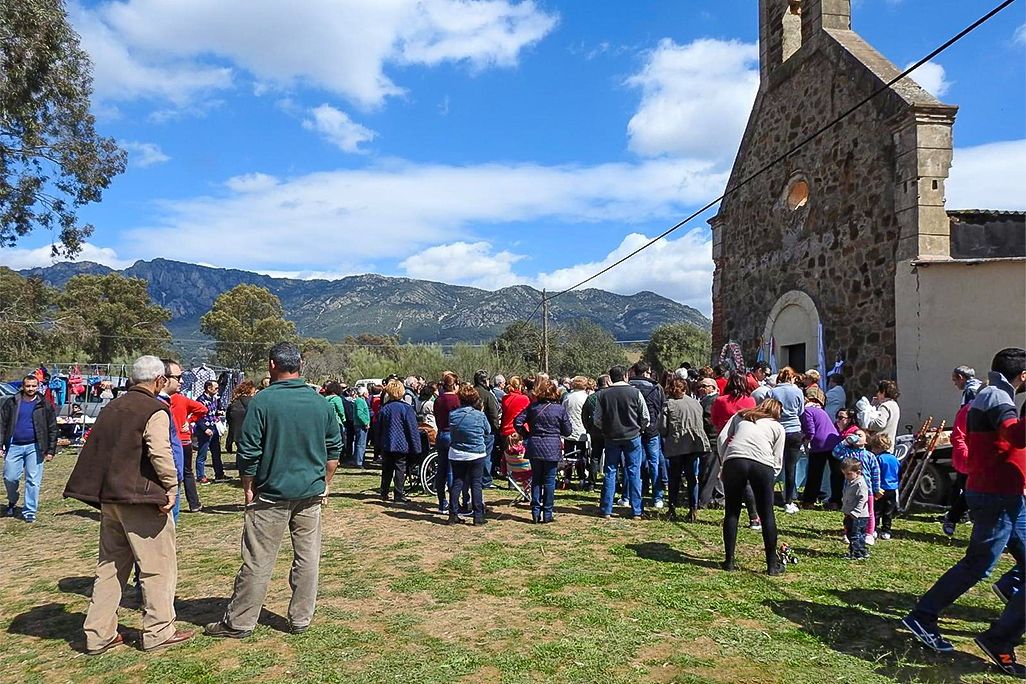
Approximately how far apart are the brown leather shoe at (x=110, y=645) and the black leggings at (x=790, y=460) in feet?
23.5

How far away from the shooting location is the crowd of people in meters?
4.53

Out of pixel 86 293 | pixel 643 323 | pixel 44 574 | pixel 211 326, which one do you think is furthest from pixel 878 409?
pixel 643 323

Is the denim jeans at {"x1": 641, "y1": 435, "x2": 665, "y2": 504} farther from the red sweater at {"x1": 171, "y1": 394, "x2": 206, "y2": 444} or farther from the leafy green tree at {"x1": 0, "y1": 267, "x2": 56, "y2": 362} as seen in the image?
the leafy green tree at {"x1": 0, "y1": 267, "x2": 56, "y2": 362}

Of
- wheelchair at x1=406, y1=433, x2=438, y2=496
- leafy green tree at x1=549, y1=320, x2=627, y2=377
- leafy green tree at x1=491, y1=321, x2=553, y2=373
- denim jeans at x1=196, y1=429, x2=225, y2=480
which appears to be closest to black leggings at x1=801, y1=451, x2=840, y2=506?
wheelchair at x1=406, y1=433, x2=438, y2=496

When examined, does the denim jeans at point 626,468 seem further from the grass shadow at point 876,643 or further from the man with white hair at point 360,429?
the man with white hair at point 360,429

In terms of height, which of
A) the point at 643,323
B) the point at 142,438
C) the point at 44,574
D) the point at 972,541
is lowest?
the point at 44,574

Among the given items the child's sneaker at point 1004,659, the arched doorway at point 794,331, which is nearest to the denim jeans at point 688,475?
the child's sneaker at point 1004,659

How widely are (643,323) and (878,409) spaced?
18479 cm

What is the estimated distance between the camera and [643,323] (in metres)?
190

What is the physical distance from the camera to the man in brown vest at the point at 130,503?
4594mm

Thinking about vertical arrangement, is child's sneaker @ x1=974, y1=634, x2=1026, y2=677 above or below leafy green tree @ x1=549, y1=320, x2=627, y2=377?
below

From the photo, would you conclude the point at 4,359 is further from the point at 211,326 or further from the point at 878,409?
the point at 211,326

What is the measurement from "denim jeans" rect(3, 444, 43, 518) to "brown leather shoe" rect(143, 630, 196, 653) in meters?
5.38

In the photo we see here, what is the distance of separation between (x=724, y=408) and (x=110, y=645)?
6406 mm
